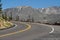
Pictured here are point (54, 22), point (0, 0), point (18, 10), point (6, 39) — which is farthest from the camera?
point (18, 10)

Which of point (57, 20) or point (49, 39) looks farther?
point (57, 20)

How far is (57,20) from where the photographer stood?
4756cm

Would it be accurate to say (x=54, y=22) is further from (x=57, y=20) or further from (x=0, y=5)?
(x=0, y=5)

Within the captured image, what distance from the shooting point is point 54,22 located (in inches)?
1827

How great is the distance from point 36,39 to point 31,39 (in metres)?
0.43

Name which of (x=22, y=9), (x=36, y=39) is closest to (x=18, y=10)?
(x=22, y=9)

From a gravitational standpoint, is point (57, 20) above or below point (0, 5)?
below

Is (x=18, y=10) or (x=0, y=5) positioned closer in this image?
(x=0, y=5)

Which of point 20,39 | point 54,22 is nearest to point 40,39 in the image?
point 20,39

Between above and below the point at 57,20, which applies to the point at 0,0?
above

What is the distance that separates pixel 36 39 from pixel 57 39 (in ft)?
5.81

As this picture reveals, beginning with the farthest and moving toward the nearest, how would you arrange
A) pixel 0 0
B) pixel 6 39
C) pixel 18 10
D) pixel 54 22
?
pixel 18 10 → pixel 54 22 → pixel 0 0 → pixel 6 39

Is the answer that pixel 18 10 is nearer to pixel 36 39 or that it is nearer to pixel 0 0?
pixel 0 0

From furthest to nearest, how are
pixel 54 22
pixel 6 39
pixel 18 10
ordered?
pixel 18 10 < pixel 54 22 < pixel 6 39
